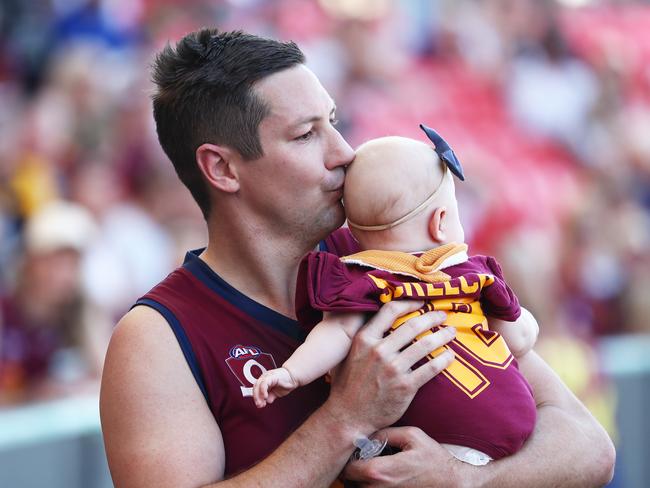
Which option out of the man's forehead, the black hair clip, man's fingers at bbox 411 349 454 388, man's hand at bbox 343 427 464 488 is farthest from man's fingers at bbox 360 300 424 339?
the man's forehead

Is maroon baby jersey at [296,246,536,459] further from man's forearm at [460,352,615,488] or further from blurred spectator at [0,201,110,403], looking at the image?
blurred spectator at [0,201,110,403]

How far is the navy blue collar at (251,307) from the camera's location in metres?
2.71

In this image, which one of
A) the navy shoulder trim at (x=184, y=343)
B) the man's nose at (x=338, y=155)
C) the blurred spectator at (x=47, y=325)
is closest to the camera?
the navy shoulder trim at (x=184, y=343)

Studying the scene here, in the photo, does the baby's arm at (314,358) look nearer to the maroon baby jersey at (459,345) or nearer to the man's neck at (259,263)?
the maroon baby jersey at (459,345)

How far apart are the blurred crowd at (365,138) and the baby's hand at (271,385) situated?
119 cm

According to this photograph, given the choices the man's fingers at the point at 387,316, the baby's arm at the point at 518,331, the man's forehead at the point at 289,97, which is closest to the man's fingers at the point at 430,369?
the man's fingers at the point at 387,316

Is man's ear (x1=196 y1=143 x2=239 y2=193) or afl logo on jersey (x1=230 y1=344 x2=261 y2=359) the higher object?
man's ear (x1=196 y1=143 x2=239 y2=193)

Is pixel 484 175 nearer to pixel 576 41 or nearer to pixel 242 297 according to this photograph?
pixel 576 41

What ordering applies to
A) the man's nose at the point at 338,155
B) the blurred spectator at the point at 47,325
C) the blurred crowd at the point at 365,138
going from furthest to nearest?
the blurred crowd at the point at 365,138
the blurred spectator at the point at 47,325
the man's nose at the point at 338,155

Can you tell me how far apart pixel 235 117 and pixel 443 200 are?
0.55m

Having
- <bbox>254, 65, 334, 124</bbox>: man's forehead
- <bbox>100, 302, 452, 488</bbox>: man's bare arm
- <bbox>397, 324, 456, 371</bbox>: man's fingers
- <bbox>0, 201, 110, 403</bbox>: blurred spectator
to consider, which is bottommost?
<bbox>0, 201, 110, 403</bbox>: blurred spectator

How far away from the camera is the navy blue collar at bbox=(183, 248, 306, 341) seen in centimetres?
271

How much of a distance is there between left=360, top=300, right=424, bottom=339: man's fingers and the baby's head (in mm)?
142

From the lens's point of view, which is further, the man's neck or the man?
the man's neck
